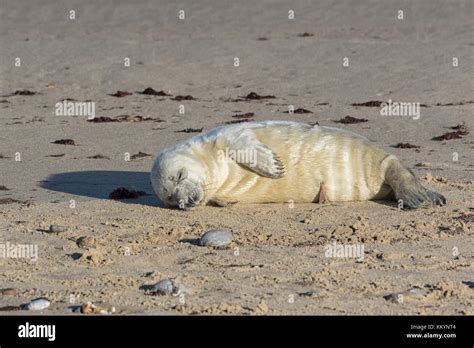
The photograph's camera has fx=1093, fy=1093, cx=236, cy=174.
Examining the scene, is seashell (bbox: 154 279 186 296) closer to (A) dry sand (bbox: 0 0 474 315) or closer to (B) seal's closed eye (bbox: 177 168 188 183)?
(A) dry sand (bbox: 0 0 474 315)

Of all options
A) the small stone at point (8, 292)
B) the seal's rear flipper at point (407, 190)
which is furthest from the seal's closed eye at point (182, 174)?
the small stone at point (8, 292)

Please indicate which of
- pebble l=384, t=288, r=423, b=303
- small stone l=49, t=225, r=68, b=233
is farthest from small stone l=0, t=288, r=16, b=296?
pebble l=384, t=288, r=423, b=303

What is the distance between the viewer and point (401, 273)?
6652mm

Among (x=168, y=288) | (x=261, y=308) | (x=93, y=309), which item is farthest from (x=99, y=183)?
(x=261, y=308)

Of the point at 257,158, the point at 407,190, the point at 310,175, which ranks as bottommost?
the point at 407,190

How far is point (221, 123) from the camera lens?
13.5 metres

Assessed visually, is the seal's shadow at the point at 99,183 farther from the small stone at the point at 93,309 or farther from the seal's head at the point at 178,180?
the small stone at the point at 93,309

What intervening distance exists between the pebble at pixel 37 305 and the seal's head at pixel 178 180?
7.83 ft

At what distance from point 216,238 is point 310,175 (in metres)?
1.38

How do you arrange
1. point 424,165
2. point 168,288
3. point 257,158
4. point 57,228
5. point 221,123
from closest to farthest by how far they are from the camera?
1. point 168,288
2. point 57,228
3. point 257,158
4. point 424,165
5. point 221,123

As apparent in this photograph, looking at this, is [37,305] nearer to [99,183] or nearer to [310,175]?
[310,175]

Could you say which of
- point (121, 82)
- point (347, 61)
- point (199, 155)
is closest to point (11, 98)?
point (121, 82)

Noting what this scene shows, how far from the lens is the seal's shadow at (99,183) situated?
30.4 feet

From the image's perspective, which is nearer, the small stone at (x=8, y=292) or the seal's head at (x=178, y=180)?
the small stone at (x=8, y=292)
